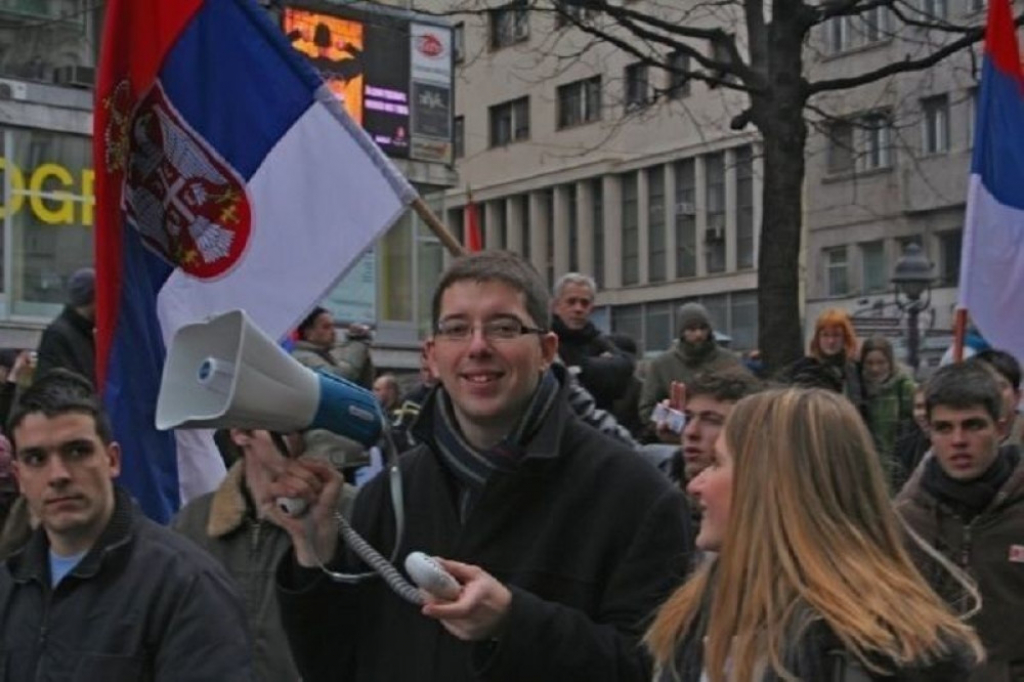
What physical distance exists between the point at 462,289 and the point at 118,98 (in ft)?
7.98

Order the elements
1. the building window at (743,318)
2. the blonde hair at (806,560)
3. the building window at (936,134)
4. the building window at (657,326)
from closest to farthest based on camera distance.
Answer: the blonde hair at (806,560) → the building window at (936,134) → the building window at (743,318) → the building window at (657,326)

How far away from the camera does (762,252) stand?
10.8m

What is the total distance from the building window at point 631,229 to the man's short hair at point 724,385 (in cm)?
4459

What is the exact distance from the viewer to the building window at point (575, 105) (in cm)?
4866

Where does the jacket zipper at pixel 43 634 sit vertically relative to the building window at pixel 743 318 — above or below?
below

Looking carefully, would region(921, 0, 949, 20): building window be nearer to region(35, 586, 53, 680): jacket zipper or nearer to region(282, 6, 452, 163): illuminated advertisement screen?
region(282, 6, 452, 163): illuminated advertisement screen

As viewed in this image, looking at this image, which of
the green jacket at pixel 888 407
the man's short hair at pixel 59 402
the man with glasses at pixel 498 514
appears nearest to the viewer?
the man with glasses at pixel 498 514

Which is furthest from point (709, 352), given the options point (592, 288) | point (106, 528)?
point (106, 528)

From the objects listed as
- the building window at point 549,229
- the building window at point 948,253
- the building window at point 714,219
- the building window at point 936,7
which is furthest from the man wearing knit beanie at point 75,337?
the building window at point 549,229

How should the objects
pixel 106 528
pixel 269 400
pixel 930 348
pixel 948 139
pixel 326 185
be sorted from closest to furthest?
pixel 269 400
pixel 106 528
pixel 326 185
pixel 930 348
pixel 948 139

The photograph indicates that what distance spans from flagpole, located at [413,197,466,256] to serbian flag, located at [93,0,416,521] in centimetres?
19

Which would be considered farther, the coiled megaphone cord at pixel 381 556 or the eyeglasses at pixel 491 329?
the eyeglasses at pixel 491 329

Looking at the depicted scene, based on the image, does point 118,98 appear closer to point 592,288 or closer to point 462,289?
point 462,289

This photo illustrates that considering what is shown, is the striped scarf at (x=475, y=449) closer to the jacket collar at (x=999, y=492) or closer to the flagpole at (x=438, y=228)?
the flagpole at (x=438, y=228)
